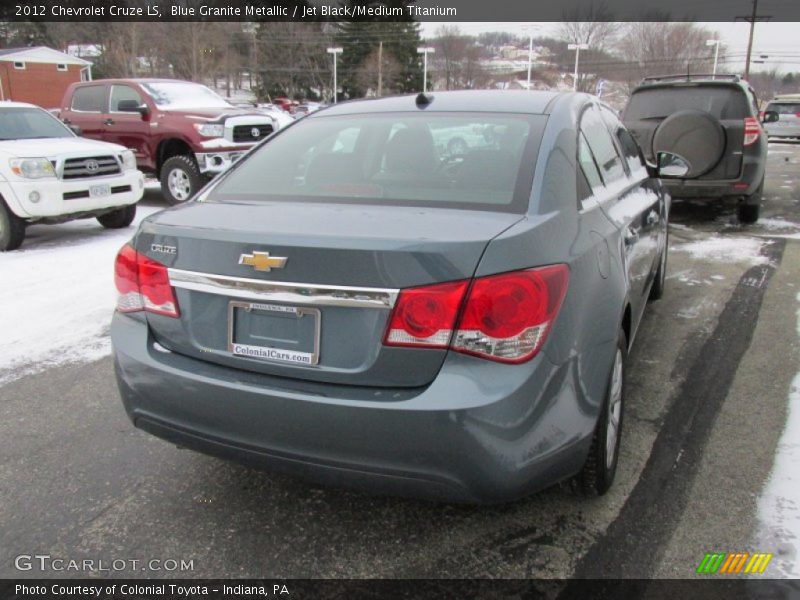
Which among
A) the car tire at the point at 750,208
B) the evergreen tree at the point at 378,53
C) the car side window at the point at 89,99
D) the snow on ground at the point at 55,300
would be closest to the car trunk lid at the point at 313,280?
the snow on ground at the point at 55,300

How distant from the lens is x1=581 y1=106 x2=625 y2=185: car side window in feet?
10.2

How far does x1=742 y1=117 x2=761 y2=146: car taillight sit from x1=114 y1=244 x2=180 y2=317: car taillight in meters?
7.46

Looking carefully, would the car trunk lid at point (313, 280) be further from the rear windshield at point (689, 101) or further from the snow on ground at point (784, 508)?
the rear windshield at point (689, 101)

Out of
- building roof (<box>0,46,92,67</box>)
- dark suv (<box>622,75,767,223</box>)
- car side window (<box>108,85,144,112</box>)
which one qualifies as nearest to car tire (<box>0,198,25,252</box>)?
car side window (<box>108,85,144,112</box>)

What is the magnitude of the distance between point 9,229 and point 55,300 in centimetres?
234

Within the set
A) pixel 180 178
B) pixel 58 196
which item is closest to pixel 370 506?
pixel 58 196

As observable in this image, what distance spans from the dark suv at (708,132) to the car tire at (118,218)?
6443 millimetres

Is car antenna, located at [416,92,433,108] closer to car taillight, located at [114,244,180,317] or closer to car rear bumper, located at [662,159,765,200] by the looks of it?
car taillight, located at [114,244,180,317]

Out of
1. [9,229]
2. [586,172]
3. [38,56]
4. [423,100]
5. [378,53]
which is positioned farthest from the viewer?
[378,53]

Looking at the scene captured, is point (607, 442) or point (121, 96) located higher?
point (121, 96)

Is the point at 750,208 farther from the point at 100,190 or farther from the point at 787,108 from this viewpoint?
the point at 787,108

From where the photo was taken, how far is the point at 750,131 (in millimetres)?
7777

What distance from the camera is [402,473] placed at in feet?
6.61

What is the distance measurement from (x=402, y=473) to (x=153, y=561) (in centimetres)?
102
